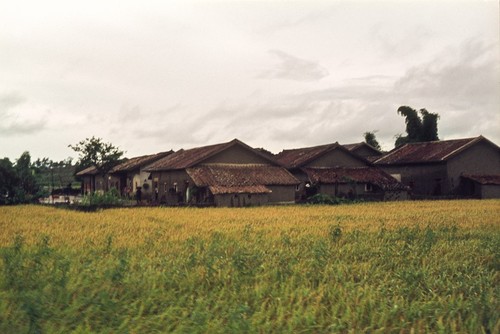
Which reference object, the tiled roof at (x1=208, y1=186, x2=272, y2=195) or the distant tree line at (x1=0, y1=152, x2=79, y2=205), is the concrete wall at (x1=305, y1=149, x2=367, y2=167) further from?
the distant tree line at (x1=0, y1=152, x2=79, y2=205)

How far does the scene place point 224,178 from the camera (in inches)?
1345

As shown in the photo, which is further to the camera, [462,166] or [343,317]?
[462,166]

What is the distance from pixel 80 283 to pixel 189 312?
217cm

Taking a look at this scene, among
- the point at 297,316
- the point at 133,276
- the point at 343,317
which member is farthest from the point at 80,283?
the point at 343,317

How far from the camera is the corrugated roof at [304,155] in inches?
1633

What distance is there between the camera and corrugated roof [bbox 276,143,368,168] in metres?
41.5

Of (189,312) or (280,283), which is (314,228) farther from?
(189,312)

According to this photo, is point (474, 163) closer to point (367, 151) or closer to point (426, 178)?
point (426, 178)

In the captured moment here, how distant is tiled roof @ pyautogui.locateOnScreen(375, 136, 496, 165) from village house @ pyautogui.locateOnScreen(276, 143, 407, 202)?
15.1ft

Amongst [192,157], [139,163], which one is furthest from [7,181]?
[192,157]

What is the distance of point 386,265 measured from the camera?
397 inches

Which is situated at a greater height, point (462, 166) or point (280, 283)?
point (462, 166)

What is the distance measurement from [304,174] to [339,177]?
281 centimetres

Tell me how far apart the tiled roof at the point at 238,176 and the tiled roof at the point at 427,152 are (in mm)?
14021
